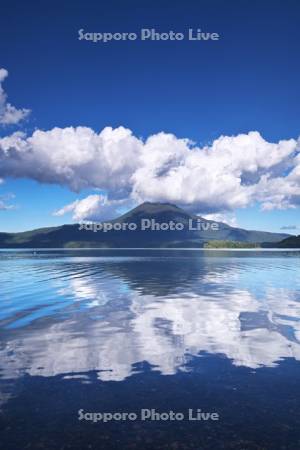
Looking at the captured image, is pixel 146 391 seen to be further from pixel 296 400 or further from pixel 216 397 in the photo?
pixel 296 400

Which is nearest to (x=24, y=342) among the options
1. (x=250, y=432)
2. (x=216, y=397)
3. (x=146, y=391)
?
(x=146, y=391)

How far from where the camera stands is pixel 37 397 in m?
14.6

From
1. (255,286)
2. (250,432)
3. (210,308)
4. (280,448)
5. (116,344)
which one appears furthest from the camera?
(255,286)

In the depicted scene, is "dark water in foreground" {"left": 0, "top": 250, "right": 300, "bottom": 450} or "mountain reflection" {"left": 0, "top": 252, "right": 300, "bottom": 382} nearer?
"dark water in foreground" {"left": 0, "top": 250, "right": 300, "bottom": 450}

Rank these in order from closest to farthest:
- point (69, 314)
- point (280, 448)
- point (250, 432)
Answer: point (280, 448) → point (250, 432) → point (69, 314)

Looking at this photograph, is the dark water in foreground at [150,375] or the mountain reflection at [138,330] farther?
the mountain reflection at [138,330]

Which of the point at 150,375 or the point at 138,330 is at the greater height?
the point at 150,375

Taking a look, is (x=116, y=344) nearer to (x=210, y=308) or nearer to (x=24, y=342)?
(x=24, y=342)

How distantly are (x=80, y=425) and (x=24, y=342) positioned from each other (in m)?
11.9

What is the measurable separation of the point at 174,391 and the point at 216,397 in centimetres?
179

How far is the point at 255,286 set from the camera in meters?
54.6

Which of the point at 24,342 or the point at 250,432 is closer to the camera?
the point at 250,432

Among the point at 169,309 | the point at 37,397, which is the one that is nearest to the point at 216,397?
the point at 37,397

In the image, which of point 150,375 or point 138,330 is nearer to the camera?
point 150,375
